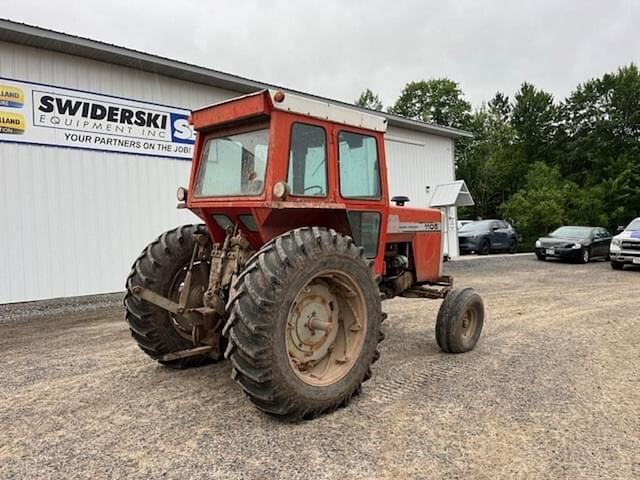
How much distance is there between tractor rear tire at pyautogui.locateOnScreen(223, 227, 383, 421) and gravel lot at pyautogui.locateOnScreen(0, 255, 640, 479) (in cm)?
24

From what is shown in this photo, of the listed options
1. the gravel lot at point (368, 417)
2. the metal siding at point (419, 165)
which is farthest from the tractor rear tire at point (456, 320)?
the metal siding at point (419, 165)

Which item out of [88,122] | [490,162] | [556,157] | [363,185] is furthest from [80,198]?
[556,157]

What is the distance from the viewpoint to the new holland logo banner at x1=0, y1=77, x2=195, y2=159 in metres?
8.42

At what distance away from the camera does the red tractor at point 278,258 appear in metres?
3.18

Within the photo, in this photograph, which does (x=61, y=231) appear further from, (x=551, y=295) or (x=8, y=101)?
(x=551, y=295)

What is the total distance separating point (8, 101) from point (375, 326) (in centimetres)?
791

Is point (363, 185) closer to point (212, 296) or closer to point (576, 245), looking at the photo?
point (212, 296)

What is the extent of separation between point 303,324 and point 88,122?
24.9 feet

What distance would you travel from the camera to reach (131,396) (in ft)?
12.9

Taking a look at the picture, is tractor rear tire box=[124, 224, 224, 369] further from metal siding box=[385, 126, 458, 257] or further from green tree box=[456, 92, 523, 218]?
green tree box=[456, 92, 523, 218]

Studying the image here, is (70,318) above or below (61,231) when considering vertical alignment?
below

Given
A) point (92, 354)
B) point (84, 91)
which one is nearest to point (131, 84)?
point (84, 91)

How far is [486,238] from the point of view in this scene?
67.3 feet

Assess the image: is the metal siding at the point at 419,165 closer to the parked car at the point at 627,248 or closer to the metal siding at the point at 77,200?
the parked car at the point at 627,248
